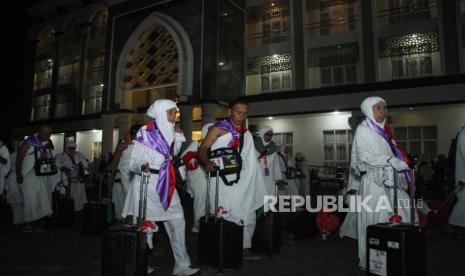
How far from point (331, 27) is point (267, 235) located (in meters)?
17.0

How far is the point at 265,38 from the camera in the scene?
20.7 m

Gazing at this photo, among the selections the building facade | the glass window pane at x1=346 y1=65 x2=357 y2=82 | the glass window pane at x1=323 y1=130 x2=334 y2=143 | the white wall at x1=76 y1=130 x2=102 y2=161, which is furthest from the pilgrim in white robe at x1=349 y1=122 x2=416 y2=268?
the white wall at x1=76 y1=130 x2=102 y2=161

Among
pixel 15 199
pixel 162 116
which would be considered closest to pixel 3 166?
pixel 15 199

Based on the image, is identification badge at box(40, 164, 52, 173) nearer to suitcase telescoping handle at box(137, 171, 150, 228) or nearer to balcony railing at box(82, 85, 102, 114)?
suitcase telescoping handle at box(137, 171, 150, 228)

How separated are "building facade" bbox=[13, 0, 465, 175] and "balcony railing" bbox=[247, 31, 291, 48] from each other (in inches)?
2.3

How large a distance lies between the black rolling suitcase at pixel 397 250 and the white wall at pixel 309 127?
53.1ft

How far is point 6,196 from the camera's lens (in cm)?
789

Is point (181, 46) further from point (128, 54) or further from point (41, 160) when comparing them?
point (41, 160)

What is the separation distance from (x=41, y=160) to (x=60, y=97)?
2458cm

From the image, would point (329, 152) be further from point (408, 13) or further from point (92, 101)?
point (92, 101)

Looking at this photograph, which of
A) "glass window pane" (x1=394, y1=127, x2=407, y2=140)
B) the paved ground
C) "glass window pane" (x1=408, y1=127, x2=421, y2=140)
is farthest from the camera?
"glass window pane" (x1=394, y1=127, x2=407, y2=140)

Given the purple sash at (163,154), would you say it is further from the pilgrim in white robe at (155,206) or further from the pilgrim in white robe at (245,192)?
the pilgrim in white robe at (245,192)

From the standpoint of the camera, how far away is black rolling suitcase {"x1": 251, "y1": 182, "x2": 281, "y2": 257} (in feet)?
15.9

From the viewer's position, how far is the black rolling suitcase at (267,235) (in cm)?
485
